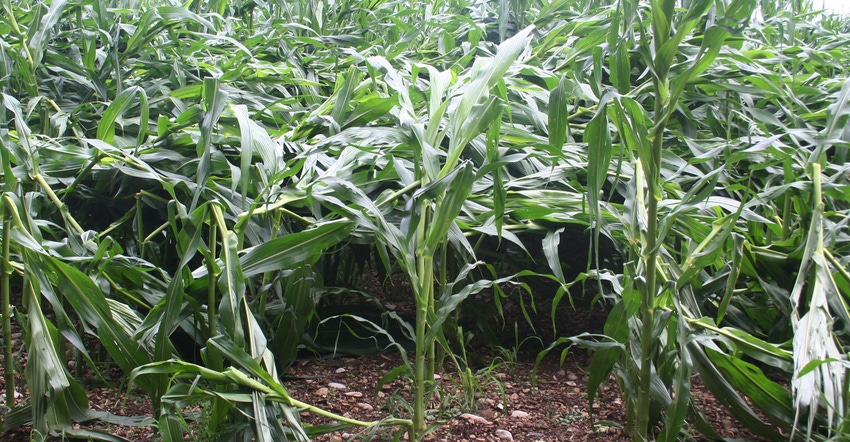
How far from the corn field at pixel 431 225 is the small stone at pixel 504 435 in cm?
10

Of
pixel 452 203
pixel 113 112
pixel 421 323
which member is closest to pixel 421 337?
pixel 421 323

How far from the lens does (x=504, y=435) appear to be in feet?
2.31

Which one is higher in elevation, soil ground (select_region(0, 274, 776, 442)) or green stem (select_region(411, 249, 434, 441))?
green stem (select_region(411, 249, 434, 441))

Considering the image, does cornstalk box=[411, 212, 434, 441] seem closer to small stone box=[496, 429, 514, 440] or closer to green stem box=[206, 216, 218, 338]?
small stone box=[496, 429, 514, 440]

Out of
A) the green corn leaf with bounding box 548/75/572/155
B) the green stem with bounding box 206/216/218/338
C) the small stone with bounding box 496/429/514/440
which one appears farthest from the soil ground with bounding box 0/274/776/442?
the green corn leaf with bounding box 548/75/572/155

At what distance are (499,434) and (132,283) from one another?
1.57 ft

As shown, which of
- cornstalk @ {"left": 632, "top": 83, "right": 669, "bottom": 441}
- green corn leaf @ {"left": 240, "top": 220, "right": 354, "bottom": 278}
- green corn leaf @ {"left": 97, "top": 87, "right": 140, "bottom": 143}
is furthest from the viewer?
green corn leaf @ {"left": 97, "top": 87, "right": 140, "bottom": 143}

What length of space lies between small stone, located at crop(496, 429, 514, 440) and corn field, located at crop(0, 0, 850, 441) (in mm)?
97

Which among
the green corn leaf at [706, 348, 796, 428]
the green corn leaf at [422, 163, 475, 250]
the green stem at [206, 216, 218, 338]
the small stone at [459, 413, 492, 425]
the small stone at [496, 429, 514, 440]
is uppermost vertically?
the green corn leaf at [422, 163, 475, 250]

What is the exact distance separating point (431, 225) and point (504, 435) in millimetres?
250

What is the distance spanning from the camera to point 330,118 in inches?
39.2

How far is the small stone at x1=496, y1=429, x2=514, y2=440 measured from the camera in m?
0.70

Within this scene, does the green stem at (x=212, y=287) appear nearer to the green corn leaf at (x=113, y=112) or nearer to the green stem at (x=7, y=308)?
the green stem at (x=7, y=308)

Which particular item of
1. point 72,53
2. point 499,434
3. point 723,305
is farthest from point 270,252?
Answer: point 72,53
